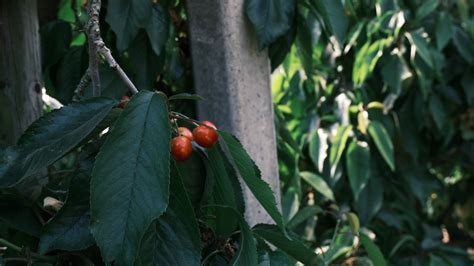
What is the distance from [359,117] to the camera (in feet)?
7.66

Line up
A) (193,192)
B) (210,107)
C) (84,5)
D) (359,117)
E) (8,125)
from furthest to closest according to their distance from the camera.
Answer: (359,117)
(84,5)
(210,107)
(8,125)
(193,192)

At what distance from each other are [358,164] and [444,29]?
55 cm

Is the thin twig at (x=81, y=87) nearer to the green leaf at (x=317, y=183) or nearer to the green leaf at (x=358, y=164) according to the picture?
the green leaf at (x=317, y=183)

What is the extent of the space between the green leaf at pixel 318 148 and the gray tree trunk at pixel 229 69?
760 millimetres

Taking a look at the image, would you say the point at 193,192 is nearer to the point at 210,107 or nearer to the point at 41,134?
the point at 41,134

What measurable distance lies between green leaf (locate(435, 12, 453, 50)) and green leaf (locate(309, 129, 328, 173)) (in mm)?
508

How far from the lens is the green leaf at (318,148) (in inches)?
88.7

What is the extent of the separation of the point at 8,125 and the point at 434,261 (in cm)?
147

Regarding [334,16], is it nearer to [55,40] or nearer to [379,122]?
[55,40]

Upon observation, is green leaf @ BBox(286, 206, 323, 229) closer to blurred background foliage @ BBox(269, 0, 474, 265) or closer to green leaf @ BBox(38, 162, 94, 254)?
blurred background foliage @ BBox(269, 0, 474, 265)

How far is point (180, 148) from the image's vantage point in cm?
100

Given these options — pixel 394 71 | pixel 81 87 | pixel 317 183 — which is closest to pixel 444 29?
pixel 394 71

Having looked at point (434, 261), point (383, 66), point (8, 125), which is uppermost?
point (8, 125)

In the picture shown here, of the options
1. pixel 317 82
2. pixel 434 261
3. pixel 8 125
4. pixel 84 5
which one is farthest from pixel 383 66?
pixel 8 125
